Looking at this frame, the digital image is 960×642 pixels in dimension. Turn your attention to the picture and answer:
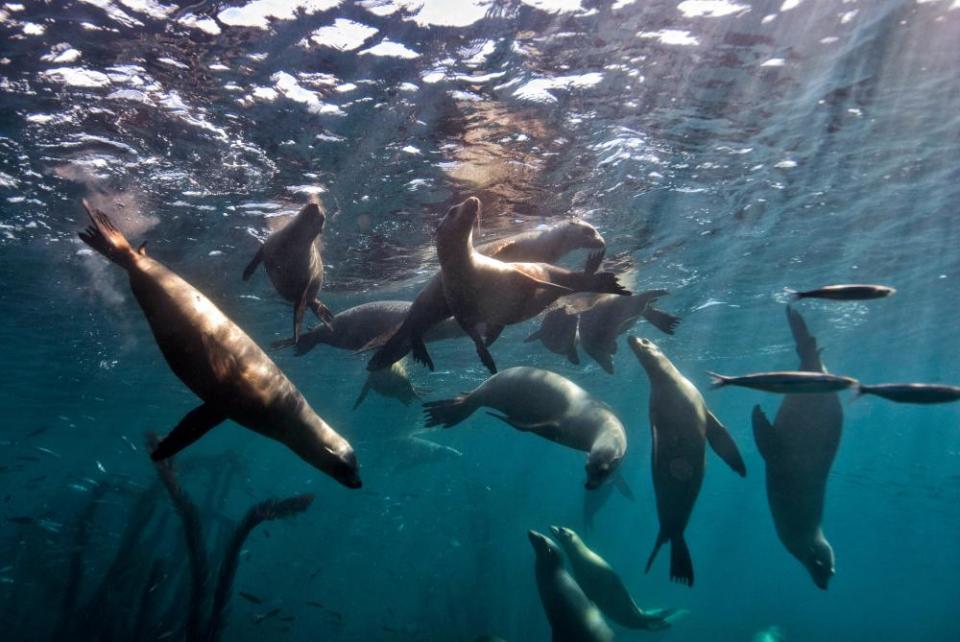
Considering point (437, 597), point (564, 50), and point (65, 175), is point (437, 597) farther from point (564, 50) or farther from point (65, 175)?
point (564, 50)

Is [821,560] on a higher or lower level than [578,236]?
lower

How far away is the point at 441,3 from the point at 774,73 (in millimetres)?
5422

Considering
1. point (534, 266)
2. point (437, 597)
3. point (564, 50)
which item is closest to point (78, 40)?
point (564, 50)

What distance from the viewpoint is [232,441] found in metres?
46.6

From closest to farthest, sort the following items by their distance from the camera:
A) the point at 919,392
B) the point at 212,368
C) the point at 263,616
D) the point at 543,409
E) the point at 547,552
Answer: the point at 212,368 < the point at 919,392 < the point at 543,409 < the point at 547,552 < the point at 263,616

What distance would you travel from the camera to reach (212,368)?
2.30 metres

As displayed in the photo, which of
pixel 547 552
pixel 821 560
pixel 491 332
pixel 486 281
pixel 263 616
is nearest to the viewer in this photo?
pixel 486 281

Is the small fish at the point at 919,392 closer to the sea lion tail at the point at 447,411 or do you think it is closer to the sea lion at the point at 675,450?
the sea lion at the point at 675,450

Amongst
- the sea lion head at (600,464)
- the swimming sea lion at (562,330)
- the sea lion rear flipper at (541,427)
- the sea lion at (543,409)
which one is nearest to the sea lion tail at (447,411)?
the sea lion at (543,409)

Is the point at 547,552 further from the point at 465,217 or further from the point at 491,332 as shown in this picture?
the point at 465,217

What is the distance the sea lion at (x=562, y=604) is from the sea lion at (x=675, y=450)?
6.00 ft

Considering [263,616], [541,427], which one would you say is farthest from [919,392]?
[263,616]

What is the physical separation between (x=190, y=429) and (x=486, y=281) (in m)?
1.97

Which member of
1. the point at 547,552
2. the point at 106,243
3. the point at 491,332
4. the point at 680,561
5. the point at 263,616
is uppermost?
the point at 106,243
